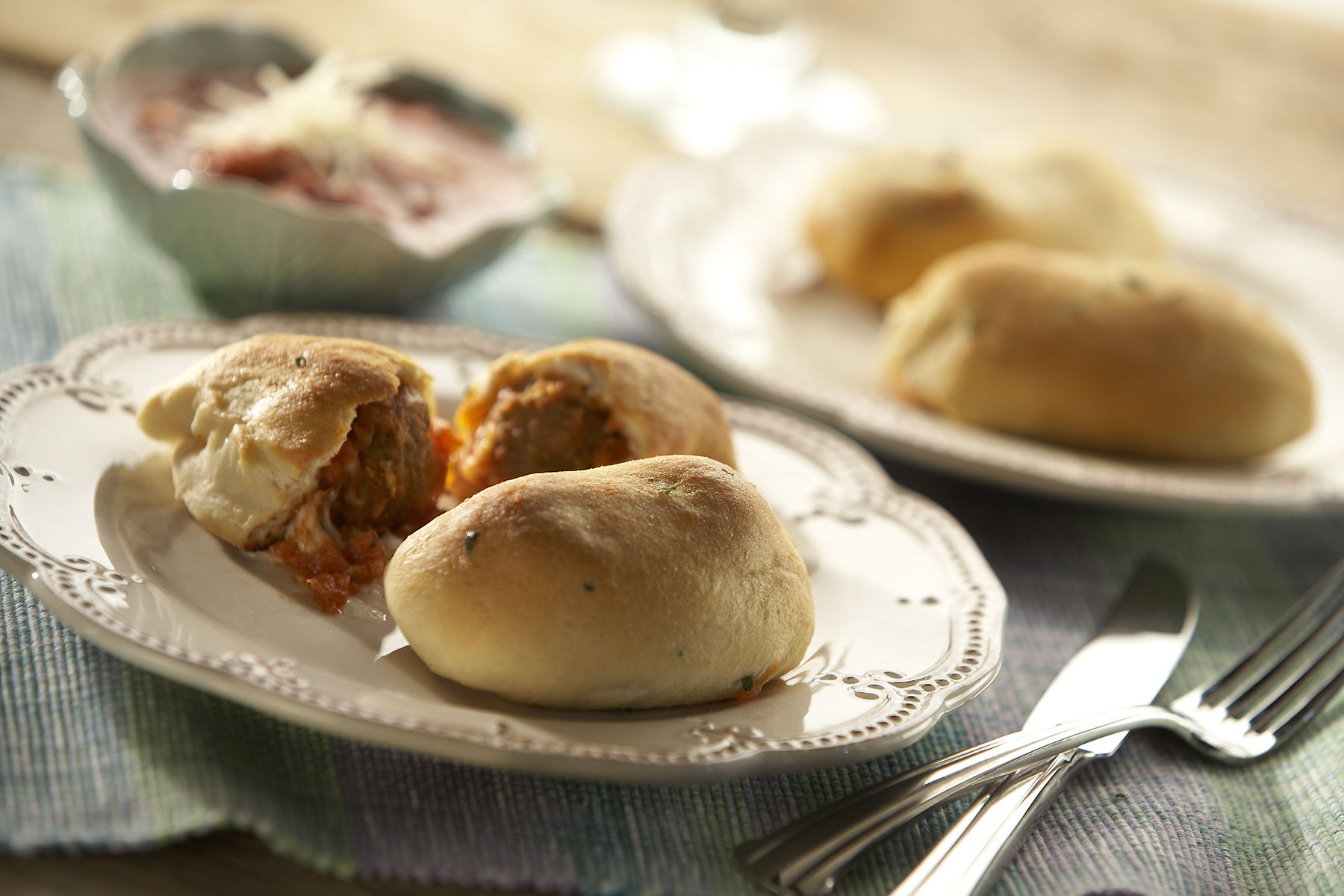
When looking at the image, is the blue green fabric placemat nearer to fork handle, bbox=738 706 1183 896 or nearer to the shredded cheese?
fork handle, bbox=738 706 1183 896

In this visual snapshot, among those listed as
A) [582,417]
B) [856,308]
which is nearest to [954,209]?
[856,308]

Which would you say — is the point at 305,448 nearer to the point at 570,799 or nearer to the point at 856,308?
the point at 570,799

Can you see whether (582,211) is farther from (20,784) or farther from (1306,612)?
(20,784)

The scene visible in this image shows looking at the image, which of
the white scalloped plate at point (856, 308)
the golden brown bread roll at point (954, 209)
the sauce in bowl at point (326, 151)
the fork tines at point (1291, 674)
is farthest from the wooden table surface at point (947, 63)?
the fork tines at point (1291, 674)

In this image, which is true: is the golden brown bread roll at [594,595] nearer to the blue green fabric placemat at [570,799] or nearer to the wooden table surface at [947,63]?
the blue green fabric placemat at [570,799]

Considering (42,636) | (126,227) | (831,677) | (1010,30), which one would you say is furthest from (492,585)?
(1010,30)

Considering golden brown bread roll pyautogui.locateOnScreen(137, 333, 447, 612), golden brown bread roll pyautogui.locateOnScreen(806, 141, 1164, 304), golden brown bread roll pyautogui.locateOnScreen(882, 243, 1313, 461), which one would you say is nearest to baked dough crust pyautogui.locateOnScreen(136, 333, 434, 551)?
golden brown bread roll pyautogui.locateOnScreen(137, 333, 447, 612)

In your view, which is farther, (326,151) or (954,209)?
(954,209)
